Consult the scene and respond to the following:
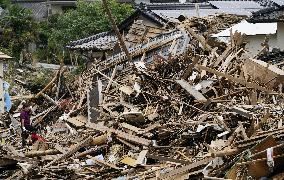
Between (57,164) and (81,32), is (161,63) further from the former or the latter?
(81,32)

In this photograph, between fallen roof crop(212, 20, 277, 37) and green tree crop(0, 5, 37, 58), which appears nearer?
fallen roof crop(212, 20, 277, 37)

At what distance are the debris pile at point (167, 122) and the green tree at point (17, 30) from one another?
1905 cm

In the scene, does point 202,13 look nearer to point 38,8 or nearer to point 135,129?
point 135,129

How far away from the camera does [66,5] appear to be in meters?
44.2

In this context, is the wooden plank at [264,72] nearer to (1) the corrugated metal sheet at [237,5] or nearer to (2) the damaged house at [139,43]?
(2) the damaged house at [139,43]

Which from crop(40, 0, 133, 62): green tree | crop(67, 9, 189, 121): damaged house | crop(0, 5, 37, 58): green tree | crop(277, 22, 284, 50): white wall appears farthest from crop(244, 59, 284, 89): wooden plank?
crop(0, 5, 37, 58): green tree

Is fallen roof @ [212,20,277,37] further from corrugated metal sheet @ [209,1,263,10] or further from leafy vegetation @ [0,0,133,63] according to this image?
leafy vegetation @ [0,0,133,63]

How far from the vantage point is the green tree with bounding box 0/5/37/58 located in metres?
33.8

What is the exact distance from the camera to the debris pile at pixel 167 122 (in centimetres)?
851

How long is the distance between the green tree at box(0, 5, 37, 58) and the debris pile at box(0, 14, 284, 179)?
1905cm

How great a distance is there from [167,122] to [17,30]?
24976 millimetres

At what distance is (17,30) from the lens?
34688mm

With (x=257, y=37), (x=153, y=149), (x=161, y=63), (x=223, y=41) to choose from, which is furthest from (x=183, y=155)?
(x=257, y=37)

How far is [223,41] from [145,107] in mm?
3609
